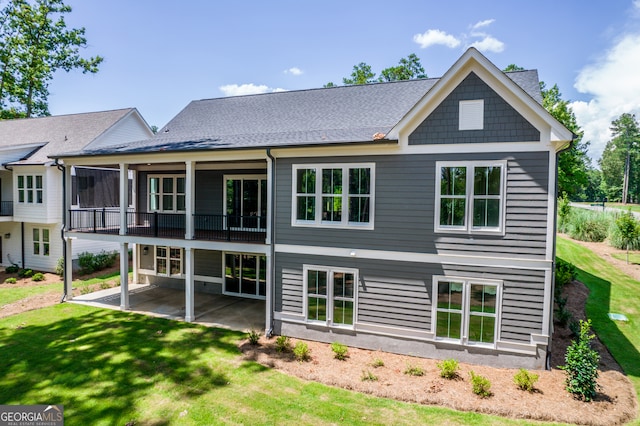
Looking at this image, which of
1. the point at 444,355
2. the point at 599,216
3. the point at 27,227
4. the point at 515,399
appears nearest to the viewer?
the point at 515,399

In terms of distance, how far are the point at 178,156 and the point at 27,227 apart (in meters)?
15.0

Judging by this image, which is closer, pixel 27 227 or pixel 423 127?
pixel 423 127

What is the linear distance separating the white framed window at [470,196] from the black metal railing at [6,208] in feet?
79.1

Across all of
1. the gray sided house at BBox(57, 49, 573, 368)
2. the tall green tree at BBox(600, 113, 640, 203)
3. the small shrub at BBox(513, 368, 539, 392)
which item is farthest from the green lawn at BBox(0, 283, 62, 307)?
the tall green tree at BBox(600, 113, 640, 203)

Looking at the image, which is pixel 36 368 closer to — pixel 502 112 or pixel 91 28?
pixel 502 112

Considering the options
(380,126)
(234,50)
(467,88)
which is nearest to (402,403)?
(467,88)

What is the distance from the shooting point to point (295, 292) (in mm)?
10906

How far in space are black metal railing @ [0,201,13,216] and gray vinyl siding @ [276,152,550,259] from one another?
757 inches

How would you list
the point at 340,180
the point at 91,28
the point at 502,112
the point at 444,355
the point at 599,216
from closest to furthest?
the point at 502,112 → the point at 444,355 → the point at 340,180 → the point at 599,216 → the point at 91,28

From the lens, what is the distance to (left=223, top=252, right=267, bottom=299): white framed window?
15.0m

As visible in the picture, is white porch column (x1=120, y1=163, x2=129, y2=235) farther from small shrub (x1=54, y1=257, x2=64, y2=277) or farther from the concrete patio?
small shrub (x1=54, y1=257, x2=64, y2=277)

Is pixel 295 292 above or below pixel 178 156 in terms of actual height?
below

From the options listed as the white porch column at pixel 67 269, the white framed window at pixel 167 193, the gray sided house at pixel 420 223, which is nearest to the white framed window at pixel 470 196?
the gray sided house at pixel 420 223

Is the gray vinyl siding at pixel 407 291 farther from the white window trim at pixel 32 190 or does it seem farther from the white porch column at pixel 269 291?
the white window trim at pixel 32 190
